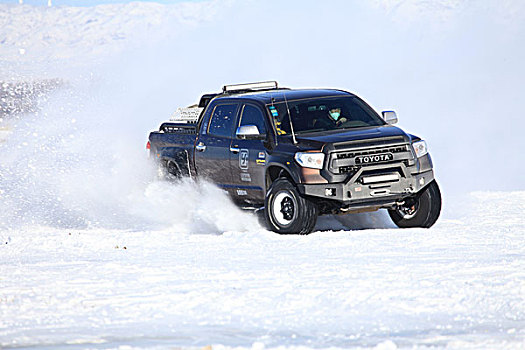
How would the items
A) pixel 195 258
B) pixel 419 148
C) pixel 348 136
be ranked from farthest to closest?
1. pixel 419 148
2. pixel 348 136
3. pixel 195 258

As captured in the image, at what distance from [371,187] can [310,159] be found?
2.48 ft

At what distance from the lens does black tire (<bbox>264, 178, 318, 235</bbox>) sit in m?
10.0

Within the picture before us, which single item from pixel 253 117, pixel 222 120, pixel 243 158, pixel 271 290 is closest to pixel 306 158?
pixel 243 158

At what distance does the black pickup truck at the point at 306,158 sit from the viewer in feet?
32.7

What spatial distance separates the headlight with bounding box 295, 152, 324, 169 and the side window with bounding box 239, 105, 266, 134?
93cm

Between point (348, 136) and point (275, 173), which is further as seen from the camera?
point (275, 173)

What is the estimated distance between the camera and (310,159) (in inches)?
395

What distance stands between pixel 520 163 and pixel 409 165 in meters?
21.8

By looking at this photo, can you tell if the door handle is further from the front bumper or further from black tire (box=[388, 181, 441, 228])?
black tire (box=[388, 181, 441, 228])

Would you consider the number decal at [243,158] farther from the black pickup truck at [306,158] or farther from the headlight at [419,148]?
the headlight at [419,148]

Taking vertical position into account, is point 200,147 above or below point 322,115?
below

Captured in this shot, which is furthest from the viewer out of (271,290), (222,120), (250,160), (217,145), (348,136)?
(222,120)

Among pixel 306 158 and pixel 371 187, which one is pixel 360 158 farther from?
pixel 306 158

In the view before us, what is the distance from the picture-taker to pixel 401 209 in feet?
35.9
